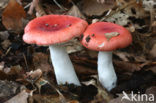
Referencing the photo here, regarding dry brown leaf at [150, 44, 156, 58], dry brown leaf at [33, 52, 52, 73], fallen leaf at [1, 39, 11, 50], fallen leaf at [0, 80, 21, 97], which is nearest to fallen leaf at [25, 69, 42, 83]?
fallen leaf at [0, 80, 21, 97]

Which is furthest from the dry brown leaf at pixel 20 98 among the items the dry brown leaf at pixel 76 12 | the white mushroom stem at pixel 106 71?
the dry brown leaf at pixel 76 12

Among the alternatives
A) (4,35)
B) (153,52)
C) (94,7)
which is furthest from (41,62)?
(153,52)

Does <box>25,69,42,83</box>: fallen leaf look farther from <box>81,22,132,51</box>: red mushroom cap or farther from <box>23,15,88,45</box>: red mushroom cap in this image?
<box>81,22,132,51</box>: red mushroom cap

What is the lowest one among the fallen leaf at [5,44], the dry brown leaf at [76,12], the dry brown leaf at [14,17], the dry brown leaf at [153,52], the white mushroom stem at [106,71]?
the dry brown leaf at [153,52]

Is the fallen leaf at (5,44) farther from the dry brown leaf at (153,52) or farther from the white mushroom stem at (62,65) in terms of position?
the dry brown leaf at (153,52)

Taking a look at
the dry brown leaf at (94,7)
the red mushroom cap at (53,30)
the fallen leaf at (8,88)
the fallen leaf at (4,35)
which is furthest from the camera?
the dry brown leaf at (94,7)

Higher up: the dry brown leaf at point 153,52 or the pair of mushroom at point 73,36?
the pair of mushroom at point 73,36

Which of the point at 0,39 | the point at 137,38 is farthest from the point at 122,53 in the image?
the point at 0,39
